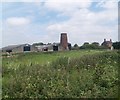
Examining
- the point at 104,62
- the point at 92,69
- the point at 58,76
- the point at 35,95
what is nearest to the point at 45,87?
the point at 35,95

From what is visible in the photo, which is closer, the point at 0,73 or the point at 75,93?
the point at 75,93

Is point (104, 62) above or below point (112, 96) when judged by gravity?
above

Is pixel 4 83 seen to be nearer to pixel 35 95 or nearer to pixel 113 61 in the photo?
pixel 35 95

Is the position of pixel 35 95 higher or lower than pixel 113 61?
lower

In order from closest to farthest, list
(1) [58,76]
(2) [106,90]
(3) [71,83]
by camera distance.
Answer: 1. (2) [106,90]
2. (3) [71,83]
3. (1) [58,76]

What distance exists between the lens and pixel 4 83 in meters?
8.65

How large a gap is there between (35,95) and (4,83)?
142 centimetres

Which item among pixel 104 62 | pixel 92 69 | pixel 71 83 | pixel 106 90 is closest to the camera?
pixel 106 90

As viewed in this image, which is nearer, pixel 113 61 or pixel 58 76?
pixel 58 76

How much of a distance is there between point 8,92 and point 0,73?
2418 millimetres

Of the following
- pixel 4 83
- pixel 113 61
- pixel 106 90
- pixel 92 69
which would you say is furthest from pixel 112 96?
pixel 113 61

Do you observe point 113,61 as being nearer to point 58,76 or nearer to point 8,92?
point 58,76

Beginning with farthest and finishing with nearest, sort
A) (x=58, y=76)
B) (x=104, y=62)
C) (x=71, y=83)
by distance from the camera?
(x=104, y=62) → (x=58, y=76) → (x=71, y=83)

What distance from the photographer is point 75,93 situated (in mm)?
7609
